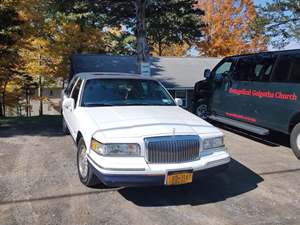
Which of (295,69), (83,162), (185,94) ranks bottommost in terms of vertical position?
(185,94)

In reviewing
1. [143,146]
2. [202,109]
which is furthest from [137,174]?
[202,109]

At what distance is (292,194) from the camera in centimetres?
495

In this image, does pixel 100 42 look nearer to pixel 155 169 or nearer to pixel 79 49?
pixel 79 49

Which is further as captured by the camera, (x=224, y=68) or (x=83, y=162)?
(x=224, y=68)

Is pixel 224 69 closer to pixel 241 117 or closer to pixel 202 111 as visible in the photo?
pixel 202 111

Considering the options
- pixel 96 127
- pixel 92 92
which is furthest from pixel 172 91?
pixel 96 127

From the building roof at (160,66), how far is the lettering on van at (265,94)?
10320mm

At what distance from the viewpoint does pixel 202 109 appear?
10461mm

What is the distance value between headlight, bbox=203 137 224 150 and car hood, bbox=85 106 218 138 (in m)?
0.14

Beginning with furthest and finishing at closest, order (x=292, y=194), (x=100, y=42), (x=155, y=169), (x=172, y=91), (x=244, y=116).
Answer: (x=100, y=42), (x=172, y=91), (x=244, y=116), (x=292, y=194), (x=155, y=169)

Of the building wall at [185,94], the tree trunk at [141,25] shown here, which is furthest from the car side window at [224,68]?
the building wall at [185,94]

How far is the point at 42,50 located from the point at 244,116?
15.5 m

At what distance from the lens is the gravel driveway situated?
4055mm

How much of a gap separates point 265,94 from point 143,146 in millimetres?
4475
